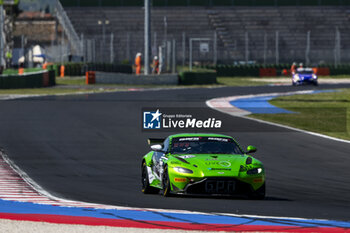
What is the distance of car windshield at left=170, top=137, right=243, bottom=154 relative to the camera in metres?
12.9

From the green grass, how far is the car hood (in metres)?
11.9

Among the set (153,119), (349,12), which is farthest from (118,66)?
(153,119)

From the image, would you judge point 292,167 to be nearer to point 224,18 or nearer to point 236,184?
point 236,184

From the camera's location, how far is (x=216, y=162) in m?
12.1

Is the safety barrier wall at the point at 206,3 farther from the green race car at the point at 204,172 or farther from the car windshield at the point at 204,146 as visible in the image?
the green race car at the point at 204,172

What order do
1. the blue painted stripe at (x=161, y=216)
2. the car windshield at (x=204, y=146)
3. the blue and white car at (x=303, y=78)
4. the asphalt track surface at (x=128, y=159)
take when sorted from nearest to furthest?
the blue painted stripe at (x=161, y=216) < the asphalt track surface at (x=128, y=159) < the car windshield at (x=204, y=146) < the blue and white car at (x=303, y=78)

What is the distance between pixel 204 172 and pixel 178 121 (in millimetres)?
16592

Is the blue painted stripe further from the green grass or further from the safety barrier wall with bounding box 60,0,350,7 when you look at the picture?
the safety barrier wall with bounding box 60,0,350,7

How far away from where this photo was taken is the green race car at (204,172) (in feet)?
38.8

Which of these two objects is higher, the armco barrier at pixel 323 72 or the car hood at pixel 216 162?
the car hood at pixel 216 162

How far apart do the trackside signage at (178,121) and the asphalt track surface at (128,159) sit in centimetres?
38

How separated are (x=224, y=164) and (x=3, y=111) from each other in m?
21.5

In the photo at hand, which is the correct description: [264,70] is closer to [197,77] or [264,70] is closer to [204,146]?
[197,77]

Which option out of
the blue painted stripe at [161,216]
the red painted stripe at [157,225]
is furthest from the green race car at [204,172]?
the red painted stripe at [157,225]
